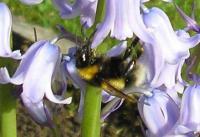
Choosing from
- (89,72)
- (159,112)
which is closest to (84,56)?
(89,72)

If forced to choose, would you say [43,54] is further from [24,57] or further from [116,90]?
[116,90]

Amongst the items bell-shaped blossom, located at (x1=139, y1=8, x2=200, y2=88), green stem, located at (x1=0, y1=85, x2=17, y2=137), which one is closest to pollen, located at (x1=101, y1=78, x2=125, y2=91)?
bell-shaped blossom, located at (x1=139, y1=8, x2=200, y2=88)

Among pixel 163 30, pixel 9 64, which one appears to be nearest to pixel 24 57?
pixel 9 64

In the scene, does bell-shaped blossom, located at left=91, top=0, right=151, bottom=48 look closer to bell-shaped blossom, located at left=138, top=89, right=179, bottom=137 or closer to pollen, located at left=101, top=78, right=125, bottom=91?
pollen, located at left=101, top=78, right=125, bottom=91

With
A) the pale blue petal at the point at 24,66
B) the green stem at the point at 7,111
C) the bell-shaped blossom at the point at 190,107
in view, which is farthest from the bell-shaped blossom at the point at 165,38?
the green stem at the point at 7,111

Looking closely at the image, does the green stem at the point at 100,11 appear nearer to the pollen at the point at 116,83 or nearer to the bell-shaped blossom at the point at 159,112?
the pollen at the point at 116,83

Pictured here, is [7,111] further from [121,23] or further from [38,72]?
[121,23]
